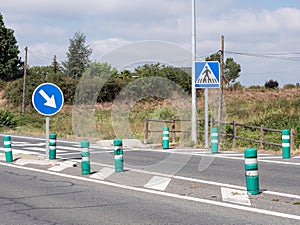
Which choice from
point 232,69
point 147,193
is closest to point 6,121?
point 147,193

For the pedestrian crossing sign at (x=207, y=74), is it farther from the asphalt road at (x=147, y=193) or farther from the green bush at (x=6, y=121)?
the green bush at (x=6, y=121)

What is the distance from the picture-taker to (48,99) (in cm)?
1510

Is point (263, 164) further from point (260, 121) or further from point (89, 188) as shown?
point (260, 121)

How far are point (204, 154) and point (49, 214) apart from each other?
34.9ft

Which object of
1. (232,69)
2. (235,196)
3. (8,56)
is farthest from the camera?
(232,69)

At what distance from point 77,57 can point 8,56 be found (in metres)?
22.3

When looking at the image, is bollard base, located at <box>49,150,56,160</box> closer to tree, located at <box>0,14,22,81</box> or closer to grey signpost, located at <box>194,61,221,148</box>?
grey signpost, located at <box>194,61,221,148</box>

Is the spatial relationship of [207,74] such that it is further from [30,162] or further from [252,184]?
[252,184]

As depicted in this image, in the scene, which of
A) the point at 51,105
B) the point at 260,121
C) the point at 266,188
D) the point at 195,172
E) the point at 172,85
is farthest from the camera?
the point at 260,121

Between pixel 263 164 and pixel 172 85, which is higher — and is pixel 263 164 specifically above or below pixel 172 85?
below

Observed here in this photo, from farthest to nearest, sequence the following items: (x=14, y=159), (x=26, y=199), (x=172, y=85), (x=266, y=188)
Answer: (x=172, y=85), (x=14, y=159), (x=266, y=188), (x=26, y=199)

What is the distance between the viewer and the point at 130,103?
19312 millimetres

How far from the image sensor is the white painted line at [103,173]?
12558 mm

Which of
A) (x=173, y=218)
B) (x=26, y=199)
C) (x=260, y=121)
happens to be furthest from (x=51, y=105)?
(x=260, y=121)
